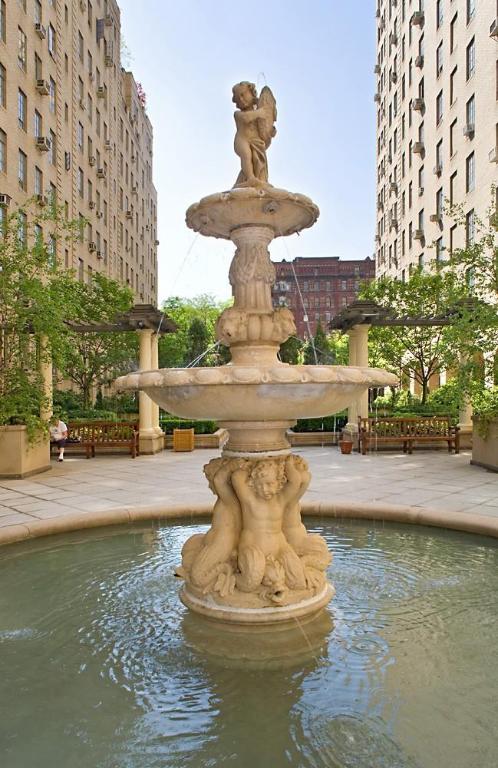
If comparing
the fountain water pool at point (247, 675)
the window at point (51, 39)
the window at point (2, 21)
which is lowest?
the fountain water pool at point (247, 675)

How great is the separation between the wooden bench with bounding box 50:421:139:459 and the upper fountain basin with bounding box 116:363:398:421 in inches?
447

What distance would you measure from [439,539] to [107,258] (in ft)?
118

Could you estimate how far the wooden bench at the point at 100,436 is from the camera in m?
15.1

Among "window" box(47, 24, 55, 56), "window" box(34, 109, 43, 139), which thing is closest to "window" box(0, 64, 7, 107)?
"window" box(34, 109, 43, 139)

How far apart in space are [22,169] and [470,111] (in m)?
20.3

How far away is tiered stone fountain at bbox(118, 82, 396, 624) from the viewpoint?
3.76 meters

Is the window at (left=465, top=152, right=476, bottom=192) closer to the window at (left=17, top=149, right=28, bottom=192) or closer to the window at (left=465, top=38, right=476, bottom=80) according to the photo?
the window at (left=465, top=38, right=476, bottom=80)

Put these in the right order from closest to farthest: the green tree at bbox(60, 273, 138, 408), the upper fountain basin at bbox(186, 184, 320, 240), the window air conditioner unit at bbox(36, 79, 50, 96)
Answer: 1. the upper fountain basin at bbox(186, 184, 320, 240)
2. the green tree at bbox(60, 273, 138, 408)
3. the window air conditioner unit at bbox(36, 79, 50, 96)

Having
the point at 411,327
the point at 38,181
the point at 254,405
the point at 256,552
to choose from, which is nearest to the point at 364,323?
the point at 411,327

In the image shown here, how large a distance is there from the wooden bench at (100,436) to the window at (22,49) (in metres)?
17.1

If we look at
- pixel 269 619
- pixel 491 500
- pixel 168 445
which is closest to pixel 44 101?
pixel 168 445

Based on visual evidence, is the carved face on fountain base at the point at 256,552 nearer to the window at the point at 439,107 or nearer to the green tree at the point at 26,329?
the green tree at the point at 26,329

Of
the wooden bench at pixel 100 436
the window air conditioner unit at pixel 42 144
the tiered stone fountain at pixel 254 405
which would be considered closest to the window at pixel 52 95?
the window air conditioner unit at pixel 42 144

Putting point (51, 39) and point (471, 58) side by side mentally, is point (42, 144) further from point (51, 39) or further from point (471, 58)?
point (471, 58)
